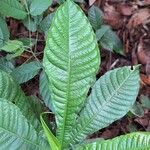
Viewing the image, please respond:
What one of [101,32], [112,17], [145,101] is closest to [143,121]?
[145,101]

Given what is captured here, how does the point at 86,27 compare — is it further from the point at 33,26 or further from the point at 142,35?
the point at 142,35

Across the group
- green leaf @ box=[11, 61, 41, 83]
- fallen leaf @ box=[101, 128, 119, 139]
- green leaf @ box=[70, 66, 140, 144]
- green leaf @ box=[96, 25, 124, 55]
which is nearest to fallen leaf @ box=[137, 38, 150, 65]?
green leaf @ box=[96, 25, 124, 55]

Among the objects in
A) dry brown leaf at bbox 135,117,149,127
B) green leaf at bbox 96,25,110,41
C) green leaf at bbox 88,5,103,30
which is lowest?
dry brown leaf at bbox 135,117,149,127

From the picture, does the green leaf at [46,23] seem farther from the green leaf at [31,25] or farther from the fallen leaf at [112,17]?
the fallen leaf at [112,17]

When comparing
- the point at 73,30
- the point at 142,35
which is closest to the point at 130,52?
the point at 142,35

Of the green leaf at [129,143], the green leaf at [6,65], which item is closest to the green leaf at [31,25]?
the green leaf at [6,65]

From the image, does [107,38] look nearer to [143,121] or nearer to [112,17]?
[112,17]

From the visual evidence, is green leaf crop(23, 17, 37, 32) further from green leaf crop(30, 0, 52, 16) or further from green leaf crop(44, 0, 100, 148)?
green leaf crop(44, 0, 100, 148)
